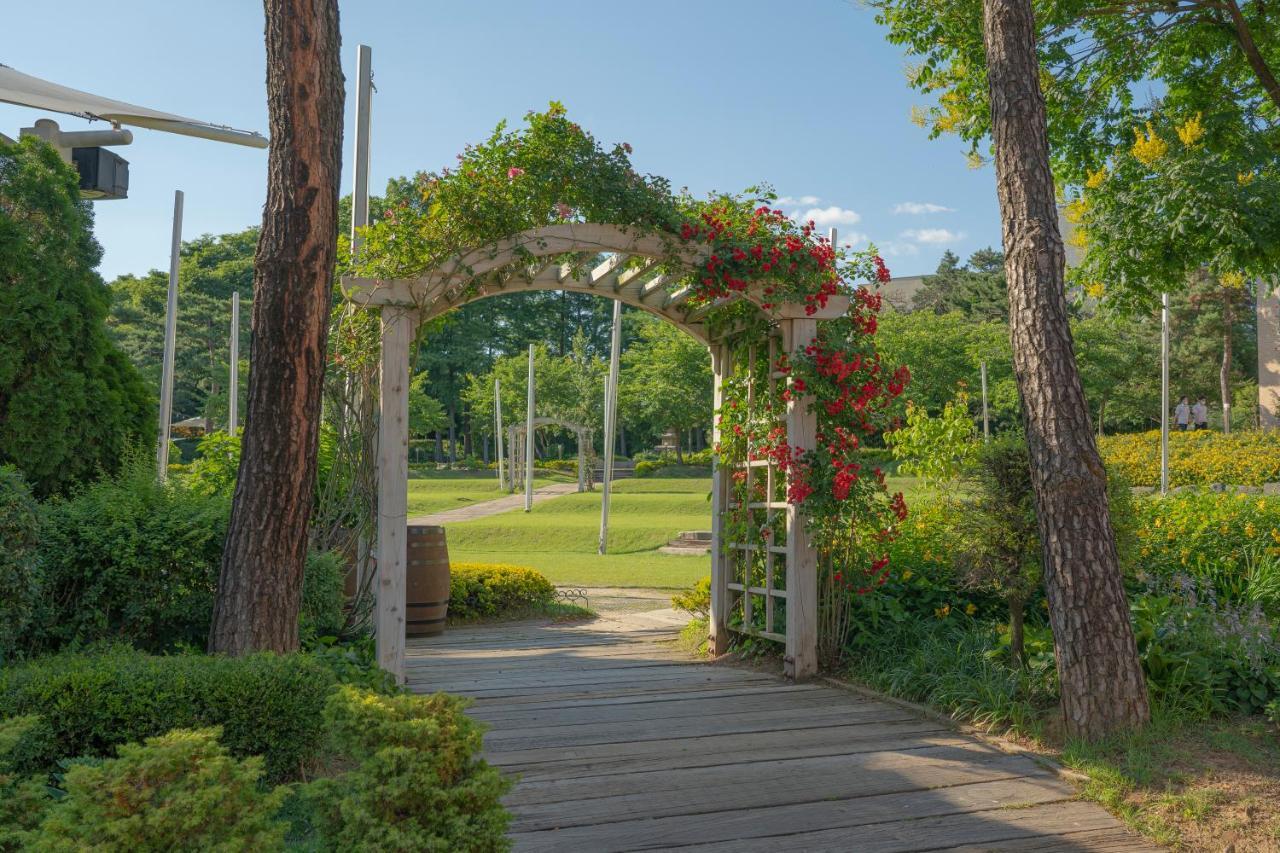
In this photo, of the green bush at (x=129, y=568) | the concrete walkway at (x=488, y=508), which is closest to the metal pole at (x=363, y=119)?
the green bush at (x=129, y=568)

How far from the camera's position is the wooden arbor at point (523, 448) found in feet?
85.9

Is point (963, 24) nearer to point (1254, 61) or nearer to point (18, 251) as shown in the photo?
point (1254, 61)

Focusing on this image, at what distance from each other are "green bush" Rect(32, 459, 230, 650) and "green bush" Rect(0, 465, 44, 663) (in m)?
0.38

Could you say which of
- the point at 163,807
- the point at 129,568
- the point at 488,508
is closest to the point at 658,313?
the point at 129,568

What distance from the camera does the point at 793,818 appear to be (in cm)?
341

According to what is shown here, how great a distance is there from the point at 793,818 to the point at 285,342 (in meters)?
2.69

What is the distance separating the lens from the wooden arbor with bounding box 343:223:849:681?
541 centimetres

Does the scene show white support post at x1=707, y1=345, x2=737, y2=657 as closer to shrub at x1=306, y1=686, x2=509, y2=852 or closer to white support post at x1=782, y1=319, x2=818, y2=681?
white support post at x1=782, y1=319, x2=818, y2=681

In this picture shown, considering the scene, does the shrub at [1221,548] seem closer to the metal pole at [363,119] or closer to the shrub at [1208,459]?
the metal pole at [363,119]

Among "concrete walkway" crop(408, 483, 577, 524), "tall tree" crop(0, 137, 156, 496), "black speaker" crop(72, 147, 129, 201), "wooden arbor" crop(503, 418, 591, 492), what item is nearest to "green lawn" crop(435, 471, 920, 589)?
"concrete walkway" crop(408, 483, 577, 524)

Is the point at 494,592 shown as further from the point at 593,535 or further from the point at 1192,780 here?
the point at 593,535

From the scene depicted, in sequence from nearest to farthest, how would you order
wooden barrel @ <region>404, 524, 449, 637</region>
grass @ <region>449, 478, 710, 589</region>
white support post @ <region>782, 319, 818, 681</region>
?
1. white support post @ <region>782, 319, 818, 681</region>
2. wooden barrel @ <region>404, 524, 449, 637</region>
3. grass @ <region>449, 478, 710, 589</region>

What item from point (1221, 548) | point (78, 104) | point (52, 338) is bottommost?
point (1221, 548)

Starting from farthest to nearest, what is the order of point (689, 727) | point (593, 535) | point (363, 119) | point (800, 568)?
point (593, 535), point (363, 119), point (800, 568), point (689, 727)
